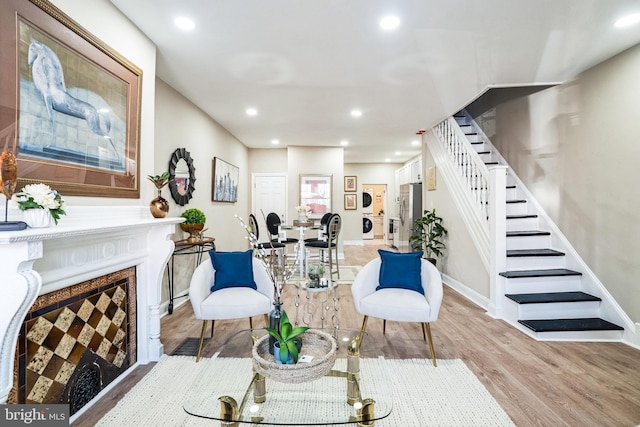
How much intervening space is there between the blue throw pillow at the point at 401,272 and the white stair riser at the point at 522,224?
2226 millimetres

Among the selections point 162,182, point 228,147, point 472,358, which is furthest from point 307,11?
point 228,147

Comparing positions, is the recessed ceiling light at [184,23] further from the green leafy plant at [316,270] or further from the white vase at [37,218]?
the green leafy plant at [316,270]

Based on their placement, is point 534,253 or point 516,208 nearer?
point 534,253

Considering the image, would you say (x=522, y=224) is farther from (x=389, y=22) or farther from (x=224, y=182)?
(x=224, y=182)

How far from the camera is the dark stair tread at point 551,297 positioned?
3.12 metres

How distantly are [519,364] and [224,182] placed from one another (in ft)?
15.8

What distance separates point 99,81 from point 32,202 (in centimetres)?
105

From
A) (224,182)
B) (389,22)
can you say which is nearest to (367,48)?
(389,22)

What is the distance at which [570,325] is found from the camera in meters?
2.92

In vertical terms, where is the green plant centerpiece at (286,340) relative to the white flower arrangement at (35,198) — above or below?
below

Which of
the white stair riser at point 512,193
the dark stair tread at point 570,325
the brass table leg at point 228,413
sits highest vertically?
the white stair riser at point 512,193

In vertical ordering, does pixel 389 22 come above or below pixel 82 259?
above

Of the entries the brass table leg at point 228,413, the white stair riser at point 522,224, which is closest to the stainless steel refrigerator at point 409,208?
the white stair riser at point 522,224

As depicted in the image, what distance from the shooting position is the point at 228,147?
589 cm
